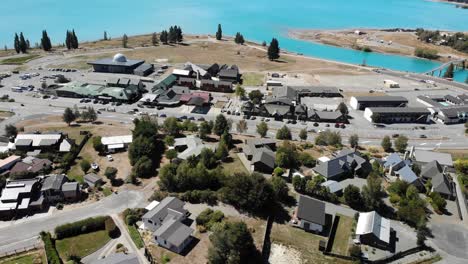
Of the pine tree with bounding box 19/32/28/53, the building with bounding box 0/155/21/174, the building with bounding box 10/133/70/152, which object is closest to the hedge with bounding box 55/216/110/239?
the building with bounding box 0/155/21/174

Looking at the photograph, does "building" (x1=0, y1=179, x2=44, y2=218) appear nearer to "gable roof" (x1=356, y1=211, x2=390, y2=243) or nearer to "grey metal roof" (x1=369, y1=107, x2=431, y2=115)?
"gable roof" (x1=356, y1=211, x2=390, y2=243)

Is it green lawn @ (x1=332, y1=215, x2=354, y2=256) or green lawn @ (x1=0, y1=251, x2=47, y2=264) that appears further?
green lawn @ (x1=332, y1=215, x2=354, y2=256)

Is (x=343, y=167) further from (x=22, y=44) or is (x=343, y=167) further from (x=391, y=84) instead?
(x=22, y=44)

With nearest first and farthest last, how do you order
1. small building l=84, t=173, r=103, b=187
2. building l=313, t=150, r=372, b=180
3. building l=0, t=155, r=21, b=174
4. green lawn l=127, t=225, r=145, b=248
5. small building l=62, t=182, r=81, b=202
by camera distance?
green lawn l=127, t=225, r=145, b=248 < small building l=62, t=182, r=81, b=202 < small building l=84, t=173, r=103, b=187 < building l=0, t=155, r=21, b=174 < building l=313, t=150, r=372, b=180

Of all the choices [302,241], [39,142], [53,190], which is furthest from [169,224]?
[39,142]

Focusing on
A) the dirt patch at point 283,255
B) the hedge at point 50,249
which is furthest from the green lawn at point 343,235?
the hedge at point 50,249

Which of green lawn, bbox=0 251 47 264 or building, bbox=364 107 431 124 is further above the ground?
building, bbox=364 107 431 124

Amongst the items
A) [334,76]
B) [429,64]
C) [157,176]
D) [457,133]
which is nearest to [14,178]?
[157,176]
